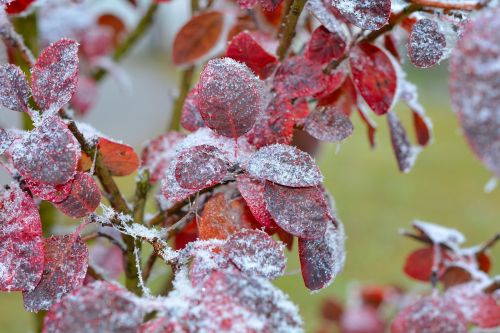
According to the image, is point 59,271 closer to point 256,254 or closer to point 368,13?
point 256,254

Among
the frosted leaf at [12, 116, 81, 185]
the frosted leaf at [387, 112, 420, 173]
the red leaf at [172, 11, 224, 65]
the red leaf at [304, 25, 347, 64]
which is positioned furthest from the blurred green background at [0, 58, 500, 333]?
the frosted leaf at [12, 116, 81, 185]

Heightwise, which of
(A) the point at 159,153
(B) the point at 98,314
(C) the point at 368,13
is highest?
(C) the point at 368,13

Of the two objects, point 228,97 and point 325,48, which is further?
point 325,48

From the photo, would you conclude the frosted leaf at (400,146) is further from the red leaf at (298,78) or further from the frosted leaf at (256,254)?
the frosted leaf at (256,254)

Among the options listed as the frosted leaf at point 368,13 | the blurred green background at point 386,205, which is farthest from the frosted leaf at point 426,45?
the blurred green background at point 386,205

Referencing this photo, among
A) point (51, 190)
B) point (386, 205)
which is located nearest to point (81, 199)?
point (51, 190)

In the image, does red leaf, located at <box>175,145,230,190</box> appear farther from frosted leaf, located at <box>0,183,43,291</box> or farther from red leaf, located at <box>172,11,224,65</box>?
red leaf, located at <box>172,11,224,65</box>

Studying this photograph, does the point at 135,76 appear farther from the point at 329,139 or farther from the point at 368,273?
the point at 329,139
